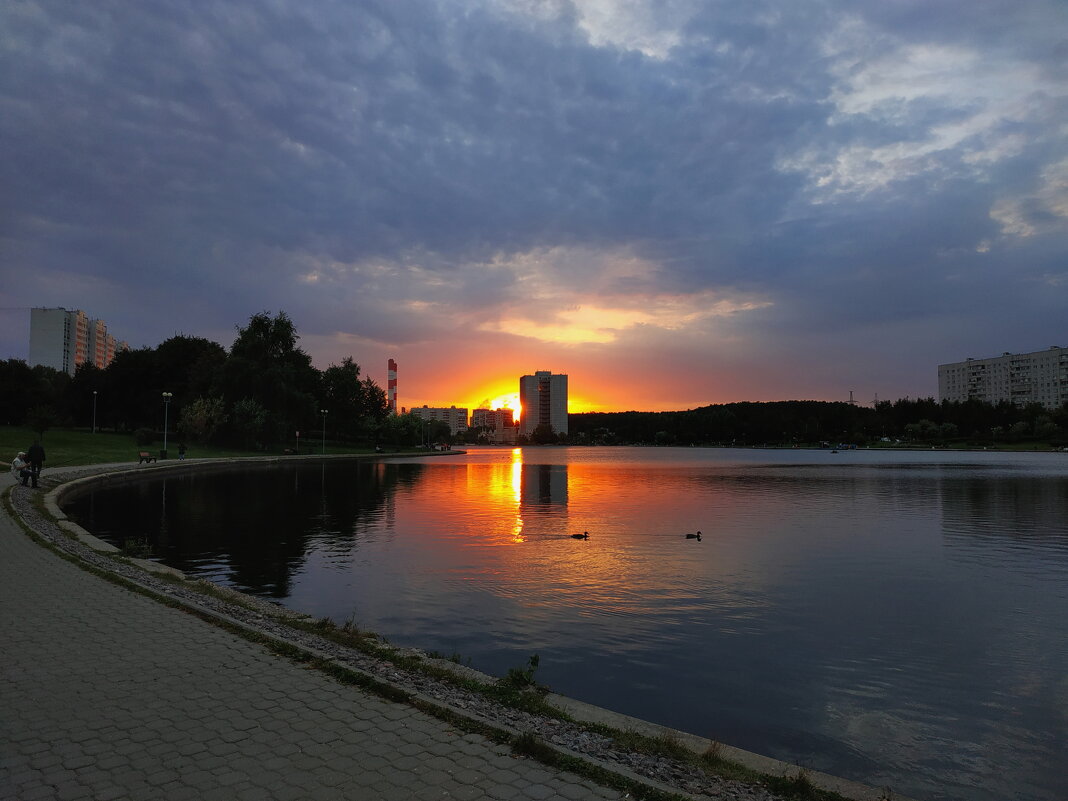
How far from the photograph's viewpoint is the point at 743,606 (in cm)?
1209

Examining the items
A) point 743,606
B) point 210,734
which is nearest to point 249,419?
point 743,606

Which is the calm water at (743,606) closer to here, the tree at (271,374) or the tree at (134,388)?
the tree at (271,374)

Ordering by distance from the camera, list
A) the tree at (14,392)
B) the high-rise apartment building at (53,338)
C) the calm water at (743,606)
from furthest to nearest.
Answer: the high-rise apartment building at (53,338), the tree at (14,392), the calm water at (743,606)

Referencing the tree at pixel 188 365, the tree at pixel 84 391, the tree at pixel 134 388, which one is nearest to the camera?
the tree at pixel 188 365

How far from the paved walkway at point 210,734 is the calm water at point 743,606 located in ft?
9.93

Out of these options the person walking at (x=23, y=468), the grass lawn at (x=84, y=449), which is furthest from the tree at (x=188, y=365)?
the person walking at (x=23, y=468)

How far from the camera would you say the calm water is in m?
6.95

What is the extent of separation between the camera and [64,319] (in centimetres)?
18150

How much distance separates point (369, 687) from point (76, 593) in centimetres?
653

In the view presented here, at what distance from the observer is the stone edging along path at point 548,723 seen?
4.64 meters

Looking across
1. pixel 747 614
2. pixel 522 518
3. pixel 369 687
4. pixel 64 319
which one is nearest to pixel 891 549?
pixel 747 614

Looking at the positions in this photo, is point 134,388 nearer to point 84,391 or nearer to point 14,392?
point 84,391

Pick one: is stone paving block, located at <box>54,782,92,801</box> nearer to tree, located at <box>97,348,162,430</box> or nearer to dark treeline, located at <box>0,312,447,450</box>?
dark treeline, located at <box>0,312,447,450</box>

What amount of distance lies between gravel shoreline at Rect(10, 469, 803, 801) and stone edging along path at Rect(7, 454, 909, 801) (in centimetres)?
1
